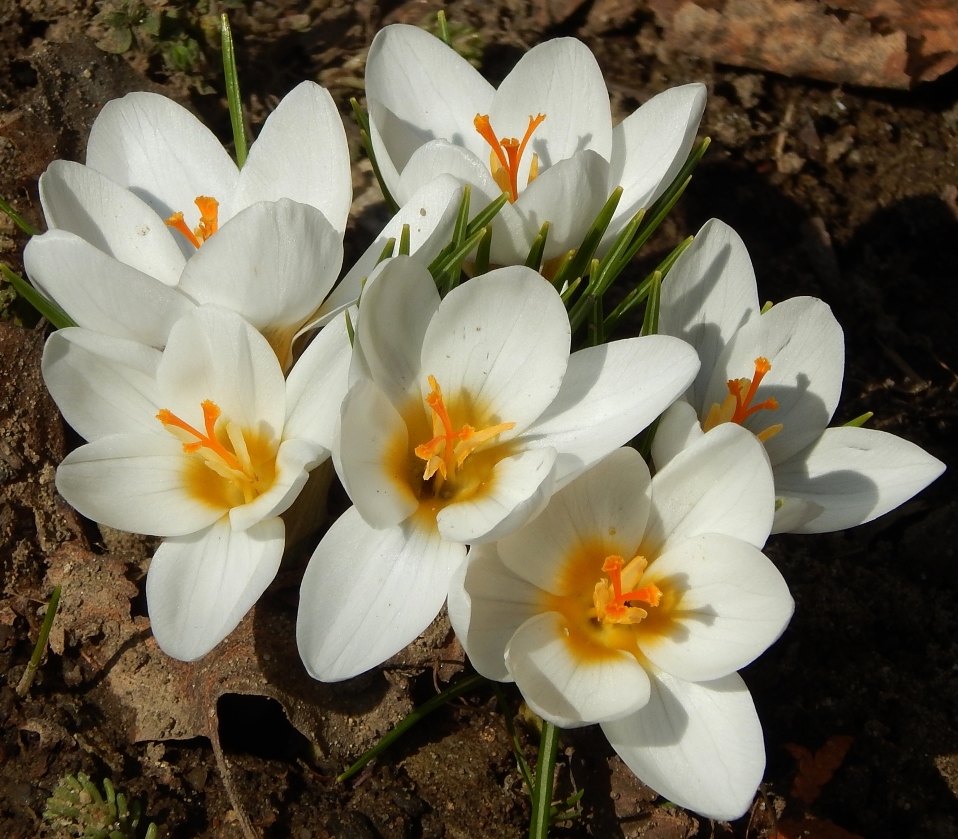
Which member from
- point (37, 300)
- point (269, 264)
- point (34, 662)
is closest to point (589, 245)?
point (269, 264)

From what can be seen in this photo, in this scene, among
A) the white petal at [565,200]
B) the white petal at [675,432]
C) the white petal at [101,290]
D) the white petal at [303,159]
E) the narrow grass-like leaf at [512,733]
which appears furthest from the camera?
the narrow grass-like leaf at [512,733]

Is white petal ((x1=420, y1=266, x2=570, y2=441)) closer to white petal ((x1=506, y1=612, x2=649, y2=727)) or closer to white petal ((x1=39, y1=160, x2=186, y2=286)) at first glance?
white petal ((x1=506, y1=612, x2=649, y2=727))

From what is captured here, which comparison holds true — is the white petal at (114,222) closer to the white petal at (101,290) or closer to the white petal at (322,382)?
the white petal at (101,290)

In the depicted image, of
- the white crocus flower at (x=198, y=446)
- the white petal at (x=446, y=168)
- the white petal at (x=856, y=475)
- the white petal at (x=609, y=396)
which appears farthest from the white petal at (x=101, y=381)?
the white petal at (x=856, y=475)

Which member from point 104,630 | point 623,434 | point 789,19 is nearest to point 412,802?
point 104,630

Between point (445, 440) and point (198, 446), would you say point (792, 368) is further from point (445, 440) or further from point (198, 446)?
point (198, 446)

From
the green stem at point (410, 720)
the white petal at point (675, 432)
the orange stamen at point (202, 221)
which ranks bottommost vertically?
the green stem at point (410, 720)

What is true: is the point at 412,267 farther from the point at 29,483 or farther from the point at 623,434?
the point at 29,483
